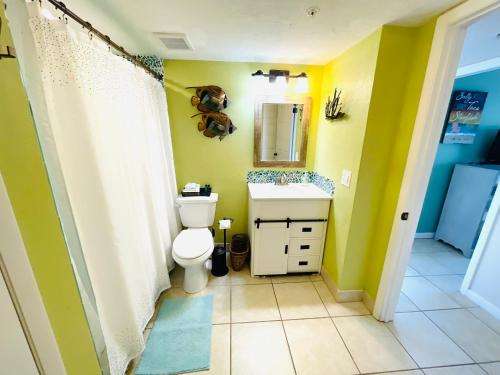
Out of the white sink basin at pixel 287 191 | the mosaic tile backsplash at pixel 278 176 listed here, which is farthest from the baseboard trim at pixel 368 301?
the mosaic tile backsplash at pixel 278 176

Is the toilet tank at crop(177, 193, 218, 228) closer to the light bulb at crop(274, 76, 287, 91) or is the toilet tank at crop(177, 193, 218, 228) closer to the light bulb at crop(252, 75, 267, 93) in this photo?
→ the light bulb at crop(252, 75, 267, 93)

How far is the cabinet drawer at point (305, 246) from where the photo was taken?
205 cm

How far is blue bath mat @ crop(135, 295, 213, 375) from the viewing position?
4.33 feet

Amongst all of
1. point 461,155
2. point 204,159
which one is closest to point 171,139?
point 204,159

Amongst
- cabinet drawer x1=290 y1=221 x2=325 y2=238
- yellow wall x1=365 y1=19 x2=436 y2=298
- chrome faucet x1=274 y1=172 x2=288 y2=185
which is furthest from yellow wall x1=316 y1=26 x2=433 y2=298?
chrome faucet x1=274 y1=172 x2=288 y2=185

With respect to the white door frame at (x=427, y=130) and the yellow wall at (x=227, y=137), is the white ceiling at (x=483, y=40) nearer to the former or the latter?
the white door frame at (x=427, y=130)

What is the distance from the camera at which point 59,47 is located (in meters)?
0.86

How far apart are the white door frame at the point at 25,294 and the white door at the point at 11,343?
0.4 inches

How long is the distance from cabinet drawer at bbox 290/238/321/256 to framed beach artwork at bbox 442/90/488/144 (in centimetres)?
211

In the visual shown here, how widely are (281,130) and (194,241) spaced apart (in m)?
1.49

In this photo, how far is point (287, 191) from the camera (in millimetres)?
2154

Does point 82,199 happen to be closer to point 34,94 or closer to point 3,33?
point 34,94

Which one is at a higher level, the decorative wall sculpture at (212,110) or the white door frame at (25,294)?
the decorative wall sculpture at (212,110)

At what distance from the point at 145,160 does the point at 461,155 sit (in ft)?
12.0
